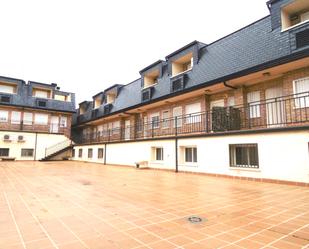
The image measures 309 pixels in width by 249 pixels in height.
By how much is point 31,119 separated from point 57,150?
5.52 m

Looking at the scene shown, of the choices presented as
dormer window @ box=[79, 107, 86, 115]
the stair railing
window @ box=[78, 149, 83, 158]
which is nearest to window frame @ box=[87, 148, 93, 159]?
window @ box=[78, 149, 83, 158]

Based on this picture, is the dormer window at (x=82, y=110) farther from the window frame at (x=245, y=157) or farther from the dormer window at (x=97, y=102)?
the window frame at (x=245, y=157)

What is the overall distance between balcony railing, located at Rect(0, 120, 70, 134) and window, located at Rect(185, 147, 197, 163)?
21426 millimetres

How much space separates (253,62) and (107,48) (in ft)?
43.8

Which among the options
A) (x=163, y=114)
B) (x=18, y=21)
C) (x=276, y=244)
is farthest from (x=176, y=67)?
(x=276, y=244)

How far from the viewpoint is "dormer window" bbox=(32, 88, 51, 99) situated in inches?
1112

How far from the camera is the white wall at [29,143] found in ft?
74.2

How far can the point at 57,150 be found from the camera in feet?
82.0

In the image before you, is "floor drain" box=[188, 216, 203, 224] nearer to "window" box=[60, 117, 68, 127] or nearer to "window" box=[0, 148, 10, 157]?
"window" box=[0, 148, 10, 157]

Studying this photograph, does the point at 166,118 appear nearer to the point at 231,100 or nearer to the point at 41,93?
the point at 231,100

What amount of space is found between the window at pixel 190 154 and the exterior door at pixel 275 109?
378 cm

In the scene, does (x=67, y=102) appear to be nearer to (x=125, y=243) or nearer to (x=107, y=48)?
(x=107, y=48)

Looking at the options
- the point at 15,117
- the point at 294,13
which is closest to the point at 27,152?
the point at 15,117

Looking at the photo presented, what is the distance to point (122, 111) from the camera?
19453 mm
